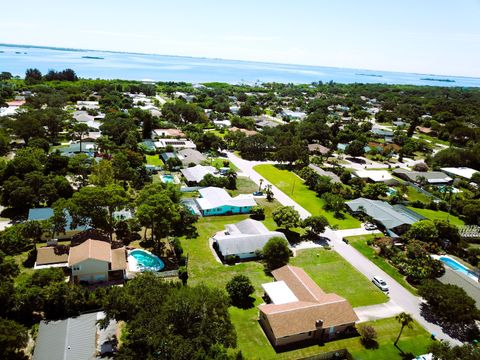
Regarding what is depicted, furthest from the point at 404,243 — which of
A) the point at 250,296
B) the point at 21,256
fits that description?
the point at 21,256

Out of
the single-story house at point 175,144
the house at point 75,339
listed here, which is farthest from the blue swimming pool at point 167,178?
the house at point 75,339

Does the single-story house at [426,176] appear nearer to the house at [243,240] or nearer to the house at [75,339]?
the house at [243,240]

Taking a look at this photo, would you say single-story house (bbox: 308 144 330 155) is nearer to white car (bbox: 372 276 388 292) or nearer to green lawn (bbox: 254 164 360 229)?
green lawn (bbox: 254 164 360 229)

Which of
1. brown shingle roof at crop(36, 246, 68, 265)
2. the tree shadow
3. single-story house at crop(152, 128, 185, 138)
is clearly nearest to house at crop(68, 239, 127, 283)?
brown shingle roof at crop(36, 246, 68, 265)

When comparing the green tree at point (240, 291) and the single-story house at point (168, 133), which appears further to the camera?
A: the single-story house at point (168, 133)

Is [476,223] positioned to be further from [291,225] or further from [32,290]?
[32,290]

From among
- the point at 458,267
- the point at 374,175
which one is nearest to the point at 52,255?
the point at 458,267
